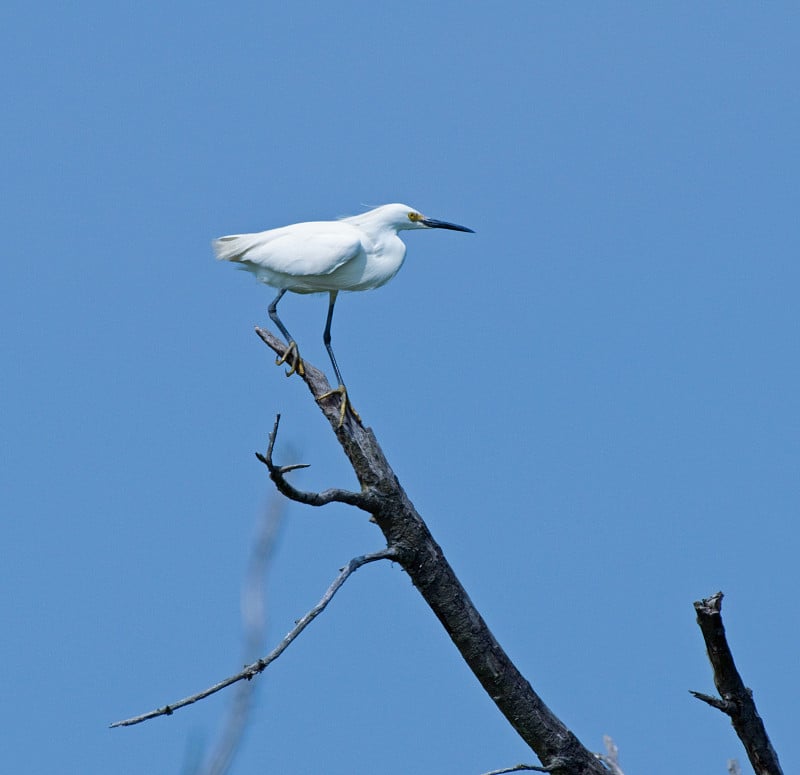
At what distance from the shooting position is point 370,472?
20.5ft

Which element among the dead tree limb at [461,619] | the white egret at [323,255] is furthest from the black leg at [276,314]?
the dead tree limb at [461,619]

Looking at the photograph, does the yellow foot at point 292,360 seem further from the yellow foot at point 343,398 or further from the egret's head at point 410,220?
the egret's head at point 410,220

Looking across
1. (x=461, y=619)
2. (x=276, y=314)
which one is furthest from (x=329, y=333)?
(x=461, y=619)

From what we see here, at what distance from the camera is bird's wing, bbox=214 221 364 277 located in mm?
8266

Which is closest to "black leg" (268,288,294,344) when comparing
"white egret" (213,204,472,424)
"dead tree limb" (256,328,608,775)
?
"white egret" (213,204,472,424)

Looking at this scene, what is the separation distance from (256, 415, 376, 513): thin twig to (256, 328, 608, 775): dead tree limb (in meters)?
0.07

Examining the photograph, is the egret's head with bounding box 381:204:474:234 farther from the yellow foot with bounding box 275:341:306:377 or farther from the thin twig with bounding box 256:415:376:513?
the thin twig with bounding box 256:415:376:513

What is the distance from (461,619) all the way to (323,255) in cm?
308

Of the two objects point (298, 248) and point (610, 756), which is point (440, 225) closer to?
point (298, 248)

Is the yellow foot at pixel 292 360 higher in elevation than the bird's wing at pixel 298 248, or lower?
lower

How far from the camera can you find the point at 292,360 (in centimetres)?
742

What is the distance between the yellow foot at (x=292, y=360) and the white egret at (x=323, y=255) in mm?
415

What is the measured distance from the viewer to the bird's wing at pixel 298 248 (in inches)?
325

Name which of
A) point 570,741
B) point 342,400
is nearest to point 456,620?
point 570,741
